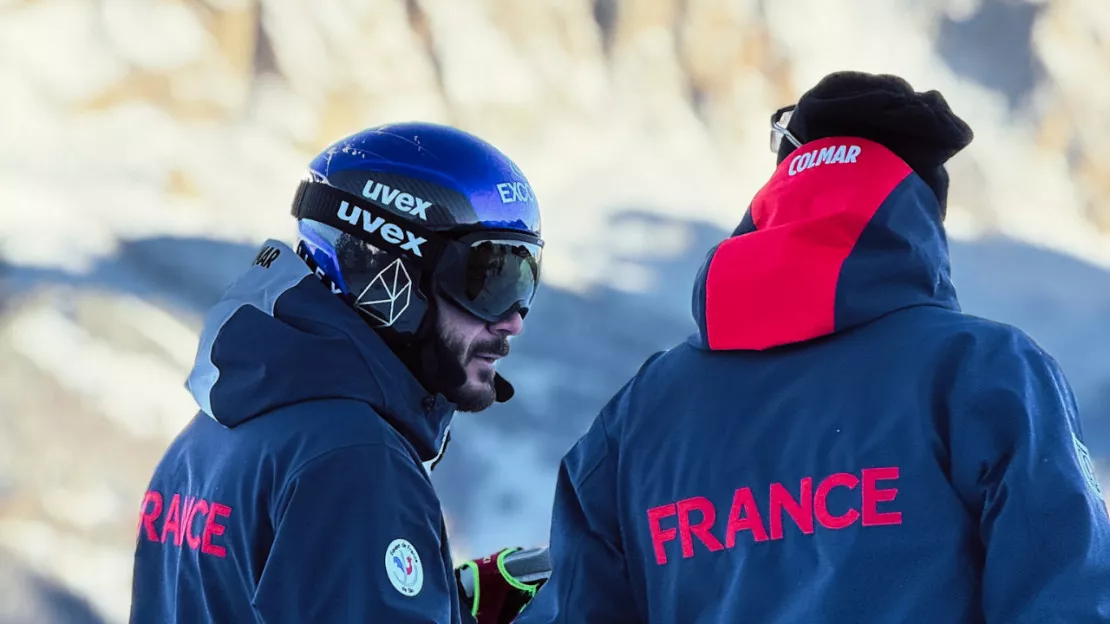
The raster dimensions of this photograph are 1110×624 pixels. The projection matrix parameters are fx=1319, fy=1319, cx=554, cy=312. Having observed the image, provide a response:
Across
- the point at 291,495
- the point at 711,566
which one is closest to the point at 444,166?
the point at 291,495

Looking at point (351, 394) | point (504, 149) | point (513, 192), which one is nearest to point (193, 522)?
point (351, 394)

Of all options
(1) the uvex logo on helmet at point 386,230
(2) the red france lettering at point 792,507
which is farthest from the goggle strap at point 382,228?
(2) the red france lettering at point 792,507

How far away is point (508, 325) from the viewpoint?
69.9 inches

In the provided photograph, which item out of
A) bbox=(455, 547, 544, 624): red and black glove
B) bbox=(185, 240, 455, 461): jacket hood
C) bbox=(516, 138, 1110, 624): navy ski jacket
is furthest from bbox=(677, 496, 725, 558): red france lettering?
bbox=(455, 547, 544, 624): red and black glove

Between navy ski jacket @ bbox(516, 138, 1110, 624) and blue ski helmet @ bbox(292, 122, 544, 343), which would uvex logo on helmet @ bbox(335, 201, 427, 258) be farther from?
navy ski jacket @ bbox(516, 138, 1110, 624)

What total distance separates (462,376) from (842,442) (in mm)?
617

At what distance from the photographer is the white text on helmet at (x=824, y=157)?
4.34ft

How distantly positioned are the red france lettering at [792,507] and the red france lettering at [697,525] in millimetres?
68

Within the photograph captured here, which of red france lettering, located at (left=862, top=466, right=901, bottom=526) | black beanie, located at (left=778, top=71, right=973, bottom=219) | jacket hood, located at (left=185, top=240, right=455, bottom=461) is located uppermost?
black beanie, located at (left=778, top=71, right=973, bottom=219)

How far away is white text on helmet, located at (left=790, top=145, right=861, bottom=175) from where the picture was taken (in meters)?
1.32

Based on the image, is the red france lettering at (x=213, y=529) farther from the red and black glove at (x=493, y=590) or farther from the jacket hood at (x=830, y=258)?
the jacket hood at (x=830, y=258)

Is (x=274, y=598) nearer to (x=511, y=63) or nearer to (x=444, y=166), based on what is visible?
(x=444, y=166)

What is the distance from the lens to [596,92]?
21.5 feet

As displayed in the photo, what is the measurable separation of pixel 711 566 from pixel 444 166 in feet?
2.28
